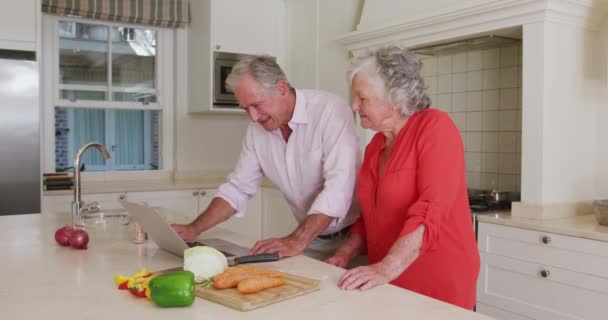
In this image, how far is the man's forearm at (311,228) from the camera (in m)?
1.83

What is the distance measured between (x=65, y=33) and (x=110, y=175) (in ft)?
3.62

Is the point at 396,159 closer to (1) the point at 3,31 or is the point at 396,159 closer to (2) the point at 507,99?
(2) the point at 507,99

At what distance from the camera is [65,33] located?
4.35 meters

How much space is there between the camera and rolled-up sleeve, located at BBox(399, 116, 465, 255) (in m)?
1.58

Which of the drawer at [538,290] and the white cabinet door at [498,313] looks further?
the white cabinet door at [498,313]

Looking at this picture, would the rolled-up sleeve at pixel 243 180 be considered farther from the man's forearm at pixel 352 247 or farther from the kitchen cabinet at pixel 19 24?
the kitchen cabinet at pixel 19 24

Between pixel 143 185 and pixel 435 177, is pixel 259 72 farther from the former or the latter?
pixel 143 185

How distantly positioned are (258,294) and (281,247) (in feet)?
1.59

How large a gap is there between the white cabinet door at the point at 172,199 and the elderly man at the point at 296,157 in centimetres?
193

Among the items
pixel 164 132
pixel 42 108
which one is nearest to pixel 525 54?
pixel 164 132

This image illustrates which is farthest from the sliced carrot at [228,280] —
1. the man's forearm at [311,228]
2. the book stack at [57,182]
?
the book stack at [57,182]

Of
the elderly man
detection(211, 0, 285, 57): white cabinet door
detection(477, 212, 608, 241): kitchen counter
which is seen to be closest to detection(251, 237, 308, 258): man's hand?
the elderly man

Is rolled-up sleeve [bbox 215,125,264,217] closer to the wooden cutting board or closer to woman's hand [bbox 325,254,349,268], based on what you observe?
woman's hand [bbox 325,254,349,268]

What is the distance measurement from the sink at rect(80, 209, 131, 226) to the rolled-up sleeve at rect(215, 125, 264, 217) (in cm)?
43
